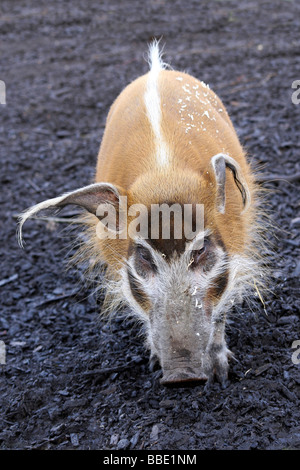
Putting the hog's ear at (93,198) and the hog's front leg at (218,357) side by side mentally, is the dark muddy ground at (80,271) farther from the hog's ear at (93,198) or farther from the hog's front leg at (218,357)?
the hog's ear at (93,198)

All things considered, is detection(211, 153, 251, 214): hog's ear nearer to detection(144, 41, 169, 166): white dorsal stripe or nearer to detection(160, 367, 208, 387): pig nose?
detection(144, 41, 169, 166): white dorsal stripe

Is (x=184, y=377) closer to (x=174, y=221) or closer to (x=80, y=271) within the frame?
(x=174, y=221)

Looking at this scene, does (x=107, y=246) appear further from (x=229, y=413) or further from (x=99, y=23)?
(x=99, y=23)

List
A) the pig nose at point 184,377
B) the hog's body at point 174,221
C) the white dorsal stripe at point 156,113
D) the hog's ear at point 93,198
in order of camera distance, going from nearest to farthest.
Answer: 1. the pig nose at point 184,377
2. the hog's body at point 174,221
3. the hog's ear at point 93,198
4. the white dorsal stripe at point 156,113

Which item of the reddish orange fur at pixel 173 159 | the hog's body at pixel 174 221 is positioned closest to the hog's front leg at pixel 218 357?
the hog's body at pixel 174 221

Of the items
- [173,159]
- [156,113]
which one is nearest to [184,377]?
[173,159]

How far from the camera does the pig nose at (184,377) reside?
3.23 m

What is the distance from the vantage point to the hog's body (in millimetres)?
3391

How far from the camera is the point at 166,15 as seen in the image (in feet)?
38.8

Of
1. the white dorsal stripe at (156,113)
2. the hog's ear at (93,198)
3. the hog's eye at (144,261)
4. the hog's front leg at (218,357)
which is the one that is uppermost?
the white dorsal stripe at (156,113)

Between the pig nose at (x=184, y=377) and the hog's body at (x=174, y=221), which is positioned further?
the hog's body at (x=174, y=221)

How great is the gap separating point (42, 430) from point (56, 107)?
593 centimetres

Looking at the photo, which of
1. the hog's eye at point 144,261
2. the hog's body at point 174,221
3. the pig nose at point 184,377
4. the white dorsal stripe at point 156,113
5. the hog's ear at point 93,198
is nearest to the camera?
the pig nose at point 184,377

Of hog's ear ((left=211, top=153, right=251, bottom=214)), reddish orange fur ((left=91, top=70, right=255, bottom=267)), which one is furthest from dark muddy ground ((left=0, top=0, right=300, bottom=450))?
hog's ear ((left=211, top=153, right=251, bottom=214))
